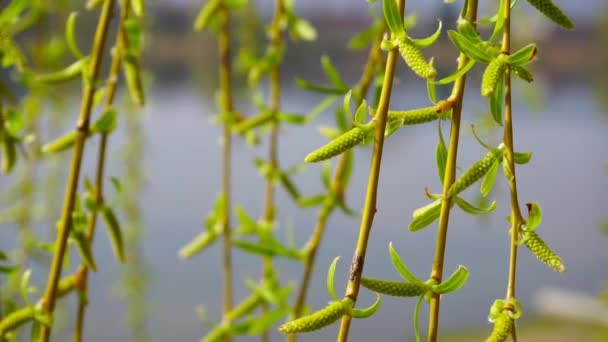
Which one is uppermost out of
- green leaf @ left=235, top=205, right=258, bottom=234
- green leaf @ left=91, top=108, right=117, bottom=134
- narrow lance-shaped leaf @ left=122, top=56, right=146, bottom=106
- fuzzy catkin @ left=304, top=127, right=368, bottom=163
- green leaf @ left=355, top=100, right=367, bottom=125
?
narrow lance-shaped leaf @ left=122, top=56, right=146, bottom=106

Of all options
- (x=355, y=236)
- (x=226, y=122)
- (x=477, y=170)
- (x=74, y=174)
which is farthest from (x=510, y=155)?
(x=355, y=236)

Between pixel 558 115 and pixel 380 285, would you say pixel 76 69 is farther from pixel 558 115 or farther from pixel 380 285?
pixel 558 115

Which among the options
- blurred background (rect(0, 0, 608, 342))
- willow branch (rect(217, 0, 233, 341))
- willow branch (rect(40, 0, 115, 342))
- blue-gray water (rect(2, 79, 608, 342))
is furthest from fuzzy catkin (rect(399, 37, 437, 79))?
blue-gray water (rect(2, 79, 608, 342))

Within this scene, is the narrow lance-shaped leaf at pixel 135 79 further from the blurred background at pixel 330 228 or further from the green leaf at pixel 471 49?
the blurred background at pixel 330 228

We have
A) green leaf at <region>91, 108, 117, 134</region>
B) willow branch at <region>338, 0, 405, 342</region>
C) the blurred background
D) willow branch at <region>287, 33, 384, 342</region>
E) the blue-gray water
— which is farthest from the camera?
the blue-gray water

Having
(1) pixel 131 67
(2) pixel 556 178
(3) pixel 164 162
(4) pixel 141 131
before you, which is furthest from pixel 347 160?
(2) pixel 556 178

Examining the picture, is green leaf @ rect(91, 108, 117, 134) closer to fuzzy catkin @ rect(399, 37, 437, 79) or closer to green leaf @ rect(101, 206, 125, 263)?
green leaf @ rect(101, 206, 125, 263)

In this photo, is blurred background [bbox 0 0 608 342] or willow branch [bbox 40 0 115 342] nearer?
willow branch [bbox 40 0 115 342]
